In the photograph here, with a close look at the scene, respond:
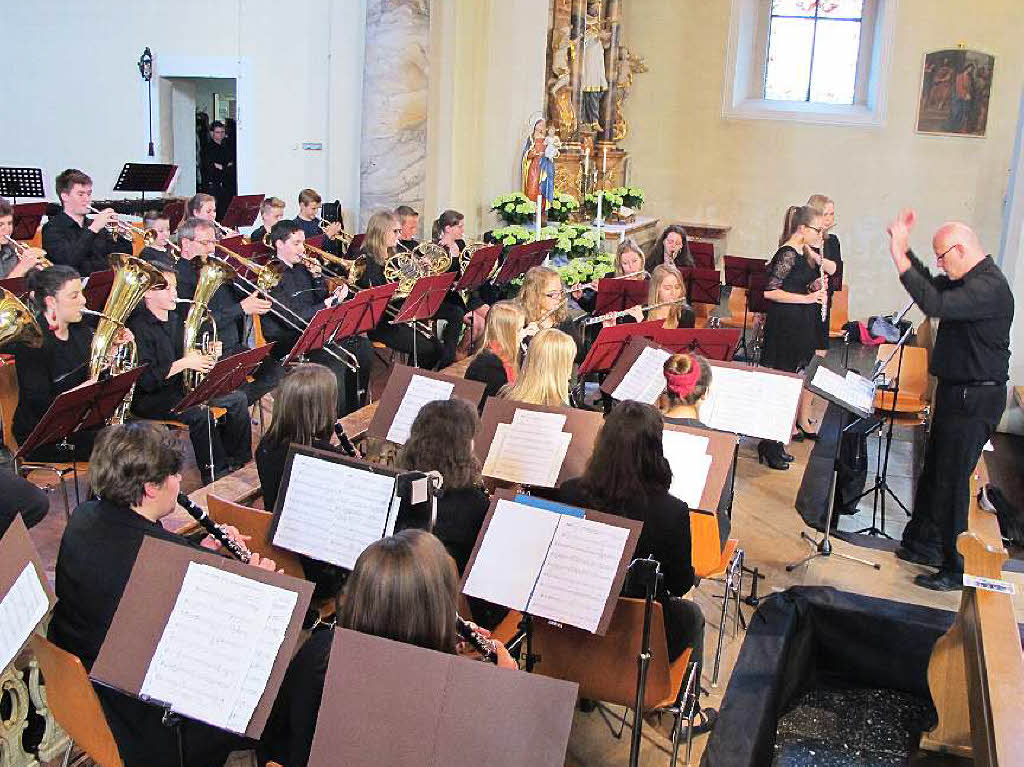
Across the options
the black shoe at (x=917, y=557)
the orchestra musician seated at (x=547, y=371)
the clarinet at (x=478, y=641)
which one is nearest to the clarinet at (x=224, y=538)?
the clarinet at (x=478, y=641)

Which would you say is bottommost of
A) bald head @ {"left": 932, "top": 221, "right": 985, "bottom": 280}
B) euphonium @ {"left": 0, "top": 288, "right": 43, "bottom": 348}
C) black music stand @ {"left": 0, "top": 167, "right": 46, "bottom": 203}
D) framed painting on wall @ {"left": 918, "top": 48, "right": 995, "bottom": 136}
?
euphonium @ {"left": 0, "top": 288, "right": 43, "bottom": 348}

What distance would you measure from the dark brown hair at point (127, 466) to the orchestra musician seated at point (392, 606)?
3.15 ft

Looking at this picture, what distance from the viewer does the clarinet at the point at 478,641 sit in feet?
11.1

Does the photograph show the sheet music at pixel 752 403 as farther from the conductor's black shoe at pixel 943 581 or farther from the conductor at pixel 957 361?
the conductor's black shoe at pixel 943 581

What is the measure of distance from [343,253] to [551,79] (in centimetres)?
435

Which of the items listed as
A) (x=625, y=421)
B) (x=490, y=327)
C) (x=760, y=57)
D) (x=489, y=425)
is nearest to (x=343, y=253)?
(x=490, y=327)

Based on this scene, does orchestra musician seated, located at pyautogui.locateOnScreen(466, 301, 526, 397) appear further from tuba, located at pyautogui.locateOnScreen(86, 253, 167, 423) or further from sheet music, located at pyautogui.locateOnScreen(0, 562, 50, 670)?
sheet music, located at pyautogui.locateOnScreen(0, 562, 50, 670)

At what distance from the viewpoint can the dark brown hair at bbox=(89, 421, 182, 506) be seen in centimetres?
353

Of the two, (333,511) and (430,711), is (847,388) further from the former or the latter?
(430,711)

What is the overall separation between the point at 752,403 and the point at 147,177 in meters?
8.64

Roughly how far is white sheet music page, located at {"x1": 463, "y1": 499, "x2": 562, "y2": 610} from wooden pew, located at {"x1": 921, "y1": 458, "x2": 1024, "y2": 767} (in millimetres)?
1569

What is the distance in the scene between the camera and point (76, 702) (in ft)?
10.6

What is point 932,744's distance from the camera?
4.77 m

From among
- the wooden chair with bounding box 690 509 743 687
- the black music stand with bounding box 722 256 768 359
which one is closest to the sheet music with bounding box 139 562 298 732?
the wooden chair with bounding box 690 509 743 687
